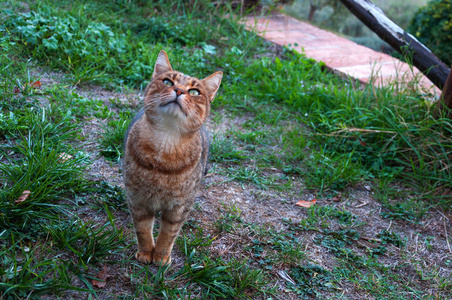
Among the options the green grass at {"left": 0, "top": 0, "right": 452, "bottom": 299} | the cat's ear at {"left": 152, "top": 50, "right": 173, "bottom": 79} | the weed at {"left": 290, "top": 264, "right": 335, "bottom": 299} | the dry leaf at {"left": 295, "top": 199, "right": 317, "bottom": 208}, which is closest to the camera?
the green grass at {"left": 0, "top": 0, "right": 452, "bottom": 299}

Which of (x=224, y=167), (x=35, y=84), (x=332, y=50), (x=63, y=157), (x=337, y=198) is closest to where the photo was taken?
(x=63, y=157)

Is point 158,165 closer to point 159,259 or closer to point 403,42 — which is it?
point 159,259

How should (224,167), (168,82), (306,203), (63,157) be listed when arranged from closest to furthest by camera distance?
1. (168,82)
2. (63,157)
3. (306,203)
4. (224,167)

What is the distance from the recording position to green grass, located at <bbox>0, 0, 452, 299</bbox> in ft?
8.50

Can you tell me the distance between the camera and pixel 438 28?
25.0 ft

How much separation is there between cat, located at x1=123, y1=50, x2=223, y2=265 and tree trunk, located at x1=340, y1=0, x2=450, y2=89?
3.18 m

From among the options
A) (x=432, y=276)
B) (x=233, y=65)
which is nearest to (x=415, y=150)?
(x=432, y=276)

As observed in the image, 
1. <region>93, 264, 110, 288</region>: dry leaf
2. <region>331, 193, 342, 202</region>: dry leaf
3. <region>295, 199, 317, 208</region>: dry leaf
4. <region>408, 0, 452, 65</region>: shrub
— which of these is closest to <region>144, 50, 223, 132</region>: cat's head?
<region>93, 264, 110, 288</region>: dry leaf

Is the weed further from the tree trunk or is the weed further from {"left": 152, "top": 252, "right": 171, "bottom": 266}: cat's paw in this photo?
the tree trunk

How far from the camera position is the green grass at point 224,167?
8.50 ft

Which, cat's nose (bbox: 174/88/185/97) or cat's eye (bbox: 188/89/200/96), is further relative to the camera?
cat's eye (bbox: 188/89/200/96)

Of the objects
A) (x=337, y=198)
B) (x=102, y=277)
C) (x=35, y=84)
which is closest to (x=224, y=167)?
(x=337, y=198)

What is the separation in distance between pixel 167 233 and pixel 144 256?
21cm

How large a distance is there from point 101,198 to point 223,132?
1842mm
